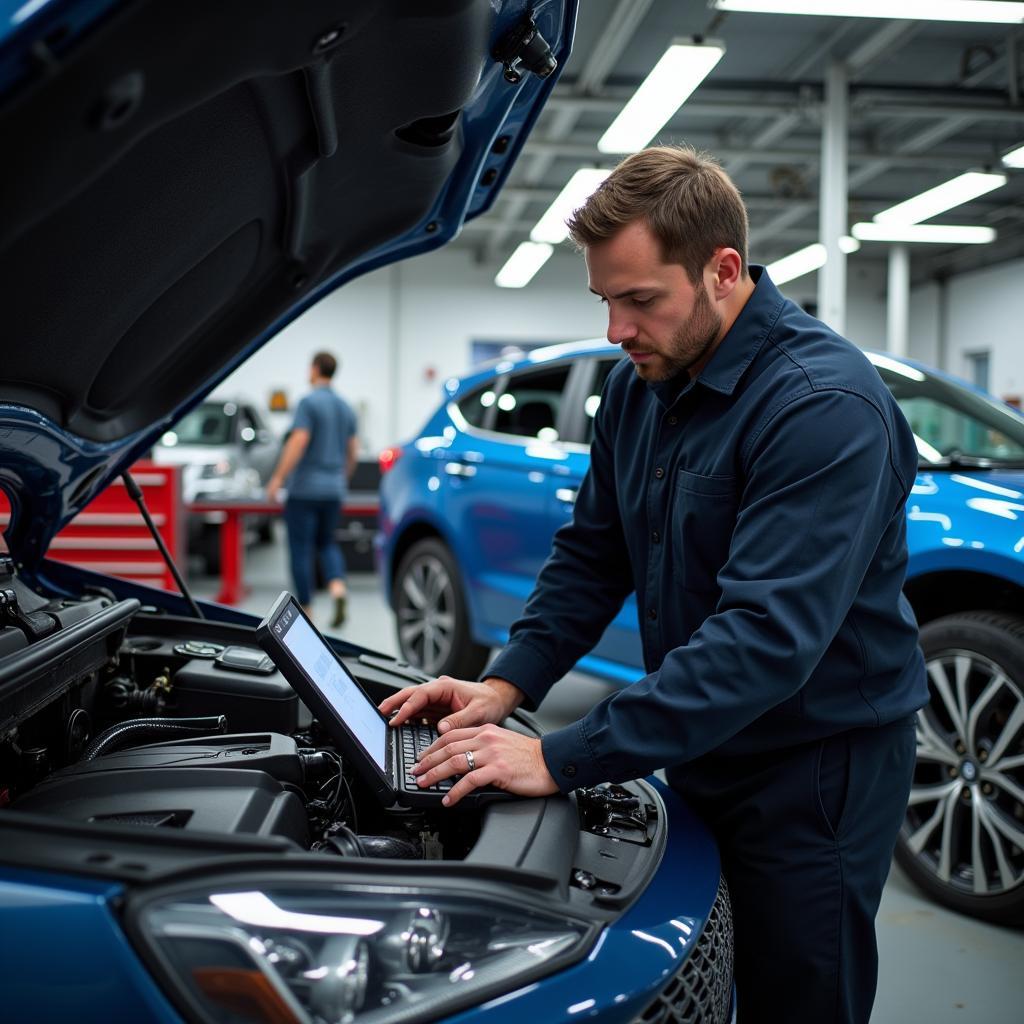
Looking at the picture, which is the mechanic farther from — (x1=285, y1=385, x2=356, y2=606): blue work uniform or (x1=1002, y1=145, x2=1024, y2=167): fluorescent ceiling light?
(x1=1002, y1=145, x2=1024, y2=167): fluorescent ceiling light

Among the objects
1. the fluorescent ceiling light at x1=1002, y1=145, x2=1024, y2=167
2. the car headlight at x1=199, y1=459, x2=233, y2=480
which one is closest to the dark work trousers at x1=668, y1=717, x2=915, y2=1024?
the car headlight at x1=199, y1=459, x2=233, y2=480

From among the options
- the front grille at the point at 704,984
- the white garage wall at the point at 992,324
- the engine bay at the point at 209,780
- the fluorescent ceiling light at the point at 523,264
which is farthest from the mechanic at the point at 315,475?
the white garage wall at the point at 992,324

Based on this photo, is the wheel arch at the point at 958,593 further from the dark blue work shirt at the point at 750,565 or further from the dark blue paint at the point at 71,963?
the dark blue paint at the point at 71,963

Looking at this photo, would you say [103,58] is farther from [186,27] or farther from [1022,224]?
[1022,224]

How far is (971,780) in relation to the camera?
2537 mm

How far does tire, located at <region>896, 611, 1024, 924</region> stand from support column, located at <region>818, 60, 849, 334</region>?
5.90 meters

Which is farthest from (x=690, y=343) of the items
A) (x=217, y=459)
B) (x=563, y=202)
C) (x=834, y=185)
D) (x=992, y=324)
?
(x=992, y=324)

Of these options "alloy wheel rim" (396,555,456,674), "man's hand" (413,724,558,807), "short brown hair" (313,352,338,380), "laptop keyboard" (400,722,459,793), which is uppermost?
"short brown hair" (313,352,338,380)

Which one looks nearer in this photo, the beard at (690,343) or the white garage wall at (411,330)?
the beard at (690,343)

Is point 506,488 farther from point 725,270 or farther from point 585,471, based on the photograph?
point 725,270

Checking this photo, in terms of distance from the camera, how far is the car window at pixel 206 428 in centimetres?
927

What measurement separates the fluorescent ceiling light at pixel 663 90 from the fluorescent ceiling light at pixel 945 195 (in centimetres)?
321

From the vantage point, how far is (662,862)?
125 centimetres

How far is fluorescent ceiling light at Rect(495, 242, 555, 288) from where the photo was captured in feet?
44.1
